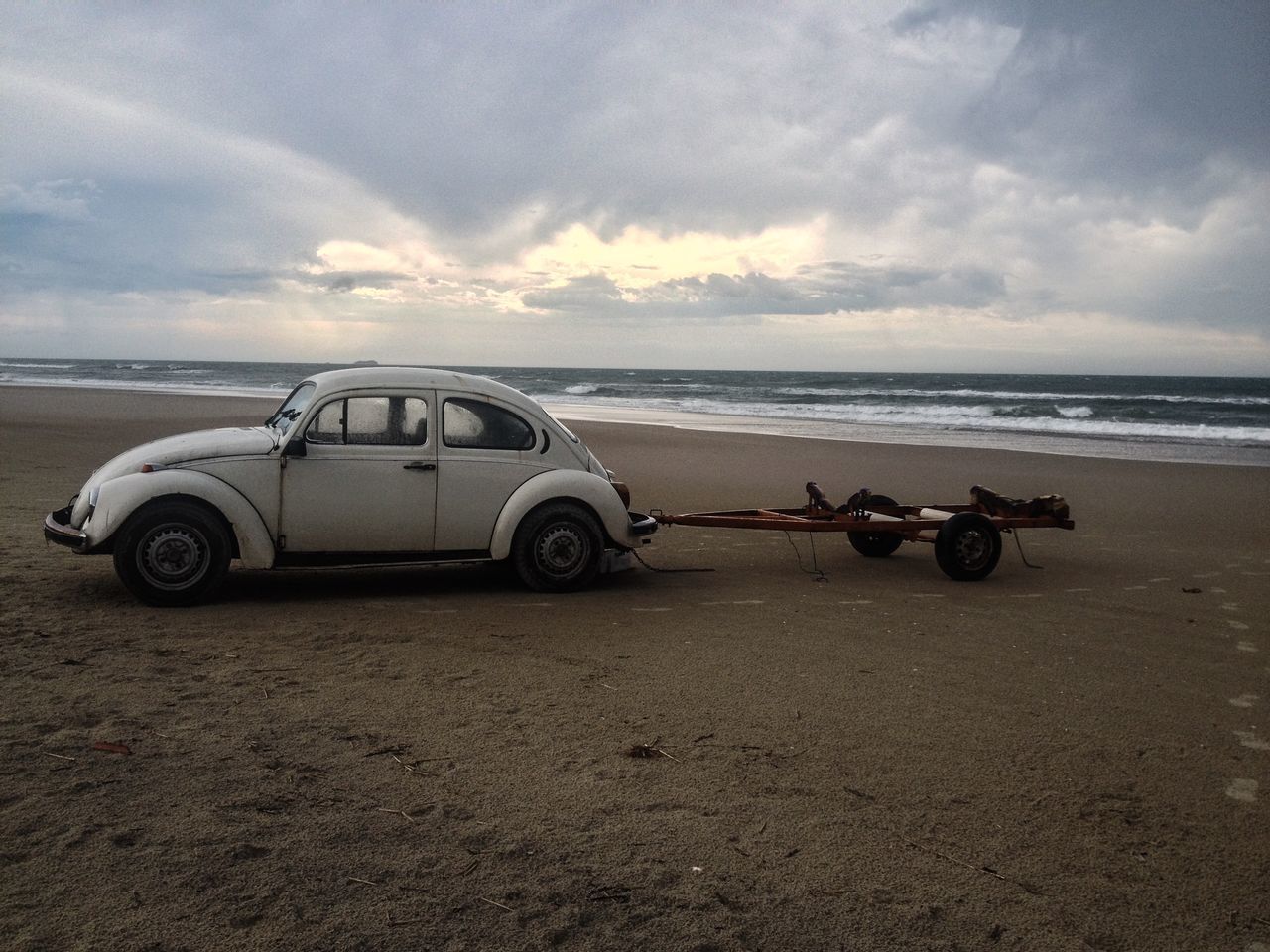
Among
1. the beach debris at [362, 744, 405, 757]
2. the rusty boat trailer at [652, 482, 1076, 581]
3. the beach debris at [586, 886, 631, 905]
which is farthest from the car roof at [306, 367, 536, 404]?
the beach debris at [586, 886, 631, 905]

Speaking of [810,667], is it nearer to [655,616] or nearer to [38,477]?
[655,616]

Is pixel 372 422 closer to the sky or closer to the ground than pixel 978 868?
closer to the sky

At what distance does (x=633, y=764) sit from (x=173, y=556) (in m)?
3.87

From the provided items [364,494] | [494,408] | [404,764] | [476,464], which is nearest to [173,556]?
[364,494]

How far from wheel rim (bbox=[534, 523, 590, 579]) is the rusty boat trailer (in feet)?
2.98

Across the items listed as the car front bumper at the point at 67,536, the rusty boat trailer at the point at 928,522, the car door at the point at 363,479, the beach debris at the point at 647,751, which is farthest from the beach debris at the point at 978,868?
the car front bumper at the point at 67,536

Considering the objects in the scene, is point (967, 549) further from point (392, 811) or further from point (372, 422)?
point (392, 811)

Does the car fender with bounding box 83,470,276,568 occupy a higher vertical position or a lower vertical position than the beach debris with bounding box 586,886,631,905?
higher

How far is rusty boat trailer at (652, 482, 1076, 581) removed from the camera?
322 inches

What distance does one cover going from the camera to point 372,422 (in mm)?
7086

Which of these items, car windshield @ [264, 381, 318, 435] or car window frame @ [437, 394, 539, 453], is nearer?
car windshield @ [264, 381, 318, 435]

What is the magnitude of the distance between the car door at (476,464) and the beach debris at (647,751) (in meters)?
3.11

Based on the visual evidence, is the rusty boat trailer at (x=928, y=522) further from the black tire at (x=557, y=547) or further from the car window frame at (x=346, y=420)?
the car window frame at (x=346, y=420)

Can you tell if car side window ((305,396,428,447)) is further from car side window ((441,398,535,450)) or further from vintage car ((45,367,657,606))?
car side window ((441,398,535,450))
